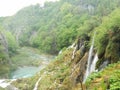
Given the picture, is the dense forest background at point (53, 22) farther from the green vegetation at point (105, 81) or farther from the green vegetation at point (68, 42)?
the green vegetation at point (105, 81)

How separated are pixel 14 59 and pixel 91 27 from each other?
41097 millimetres

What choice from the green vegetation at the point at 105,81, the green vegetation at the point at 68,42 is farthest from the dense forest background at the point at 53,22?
the green vegetation at the point at 105,81

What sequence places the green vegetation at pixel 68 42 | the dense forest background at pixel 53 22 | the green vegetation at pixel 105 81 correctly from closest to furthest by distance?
the green vegetation at pixel 105 81, the green vegetation at pixel 68 42, the dense forest background at pixel 53 22

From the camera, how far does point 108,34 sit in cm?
3394

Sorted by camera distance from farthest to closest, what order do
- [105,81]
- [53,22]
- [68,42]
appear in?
[53,22]
[68,42]
[105,81]

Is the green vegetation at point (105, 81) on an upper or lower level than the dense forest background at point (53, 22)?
upper

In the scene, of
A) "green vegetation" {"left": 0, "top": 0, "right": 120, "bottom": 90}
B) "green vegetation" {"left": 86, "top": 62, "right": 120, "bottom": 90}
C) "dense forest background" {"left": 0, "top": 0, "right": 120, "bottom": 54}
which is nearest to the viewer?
"green vegetation" {"left": 86, "top": 62, "right": 120, "bottom": 90}

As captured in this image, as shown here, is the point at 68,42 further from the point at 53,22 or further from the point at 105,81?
the point at 105,81

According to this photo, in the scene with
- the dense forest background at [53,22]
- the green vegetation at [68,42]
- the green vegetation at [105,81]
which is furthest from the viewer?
the dense forest background at [53,22]

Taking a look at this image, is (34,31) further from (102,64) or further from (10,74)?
(102,64)

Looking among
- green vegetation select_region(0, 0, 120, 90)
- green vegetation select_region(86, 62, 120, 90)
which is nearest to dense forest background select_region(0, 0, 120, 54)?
green vegetation select_region(0, 0, 120, 90)

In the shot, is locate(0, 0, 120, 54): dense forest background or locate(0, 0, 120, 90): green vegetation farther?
locate(0, 0, 120, 54): dense forest background

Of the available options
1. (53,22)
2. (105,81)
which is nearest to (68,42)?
(53,22)

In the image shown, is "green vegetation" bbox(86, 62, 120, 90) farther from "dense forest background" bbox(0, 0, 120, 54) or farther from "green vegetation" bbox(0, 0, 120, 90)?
"dense forest background" bbox(0, 0, 120, 54)
